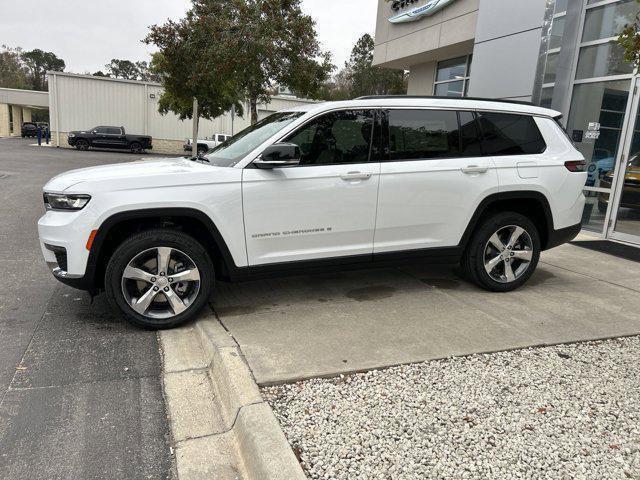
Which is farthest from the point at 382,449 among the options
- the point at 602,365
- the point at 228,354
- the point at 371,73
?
the point at 371,73

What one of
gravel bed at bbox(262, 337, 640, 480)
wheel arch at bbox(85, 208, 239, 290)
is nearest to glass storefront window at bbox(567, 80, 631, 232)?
gravel bed at bbox(262, 337, 640, 480)

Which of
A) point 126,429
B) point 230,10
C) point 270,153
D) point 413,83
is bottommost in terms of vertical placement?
point 126,429

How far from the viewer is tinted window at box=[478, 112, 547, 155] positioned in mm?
4852

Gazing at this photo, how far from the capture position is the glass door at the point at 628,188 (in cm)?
806

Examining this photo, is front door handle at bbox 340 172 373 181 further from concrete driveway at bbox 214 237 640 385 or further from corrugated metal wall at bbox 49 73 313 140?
corrugated metal wall at bbox 49 73 313 140

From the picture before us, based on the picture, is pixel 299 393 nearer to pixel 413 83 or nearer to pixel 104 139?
pixel 413 83

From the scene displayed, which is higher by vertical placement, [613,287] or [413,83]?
[413,83]

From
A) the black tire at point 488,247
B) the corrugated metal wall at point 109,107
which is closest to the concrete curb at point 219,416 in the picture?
the black tire at point 488,247

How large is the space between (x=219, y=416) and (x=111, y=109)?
119 feet

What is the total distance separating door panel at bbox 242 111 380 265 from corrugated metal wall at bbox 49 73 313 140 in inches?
1202

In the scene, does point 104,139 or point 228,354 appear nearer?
point 228,354

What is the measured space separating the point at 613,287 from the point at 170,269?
472 centimetres

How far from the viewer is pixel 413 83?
670 inches

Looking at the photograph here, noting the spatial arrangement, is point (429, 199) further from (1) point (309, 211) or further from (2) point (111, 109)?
(2) point (111, 109)
